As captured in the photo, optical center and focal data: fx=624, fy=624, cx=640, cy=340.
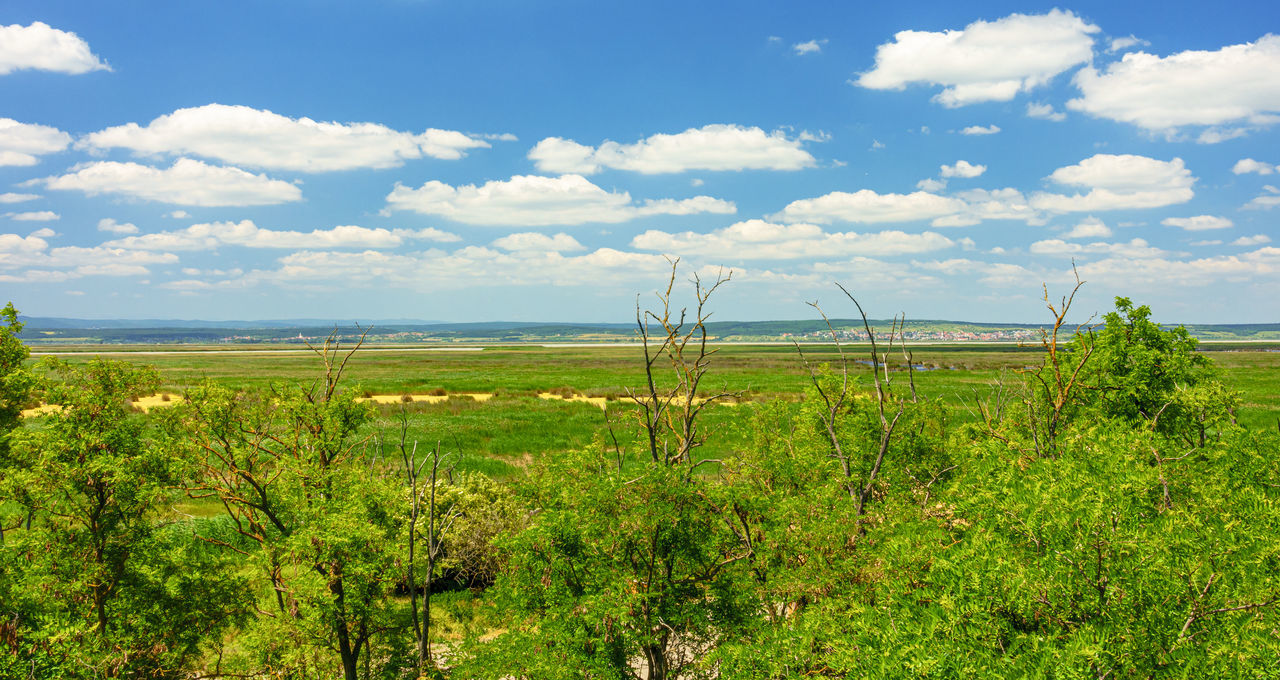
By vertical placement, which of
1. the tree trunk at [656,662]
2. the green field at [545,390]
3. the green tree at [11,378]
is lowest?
the green field at [545,390]

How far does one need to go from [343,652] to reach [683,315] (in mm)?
8187

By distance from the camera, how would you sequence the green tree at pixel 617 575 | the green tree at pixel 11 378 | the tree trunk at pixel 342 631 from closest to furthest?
the green tree at pixel 617 575, the tree trunk at pixel 342 631, the green tree at pixel 11 378

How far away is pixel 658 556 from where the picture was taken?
9719 millimetres

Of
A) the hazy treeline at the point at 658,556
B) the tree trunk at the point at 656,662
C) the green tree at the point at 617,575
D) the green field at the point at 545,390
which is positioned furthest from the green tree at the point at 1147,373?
the tree trunk at the point at 656,662

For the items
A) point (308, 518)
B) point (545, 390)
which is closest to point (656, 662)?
point (308, 518)

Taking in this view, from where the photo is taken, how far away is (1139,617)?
19.6ft

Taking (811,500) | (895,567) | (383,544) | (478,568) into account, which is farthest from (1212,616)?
(478,568)

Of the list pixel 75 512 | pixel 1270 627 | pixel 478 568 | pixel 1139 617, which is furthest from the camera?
pixel 478 568

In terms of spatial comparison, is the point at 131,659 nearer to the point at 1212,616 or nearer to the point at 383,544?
the point at 383,544

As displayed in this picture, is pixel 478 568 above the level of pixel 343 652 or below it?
below

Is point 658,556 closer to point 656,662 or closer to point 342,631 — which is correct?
point 656,662

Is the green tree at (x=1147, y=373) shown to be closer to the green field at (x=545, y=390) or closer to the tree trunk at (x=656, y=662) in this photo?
the green field at (x=545, y=390)

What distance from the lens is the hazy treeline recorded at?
607 cm

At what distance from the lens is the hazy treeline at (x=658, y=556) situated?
19.9 feet
